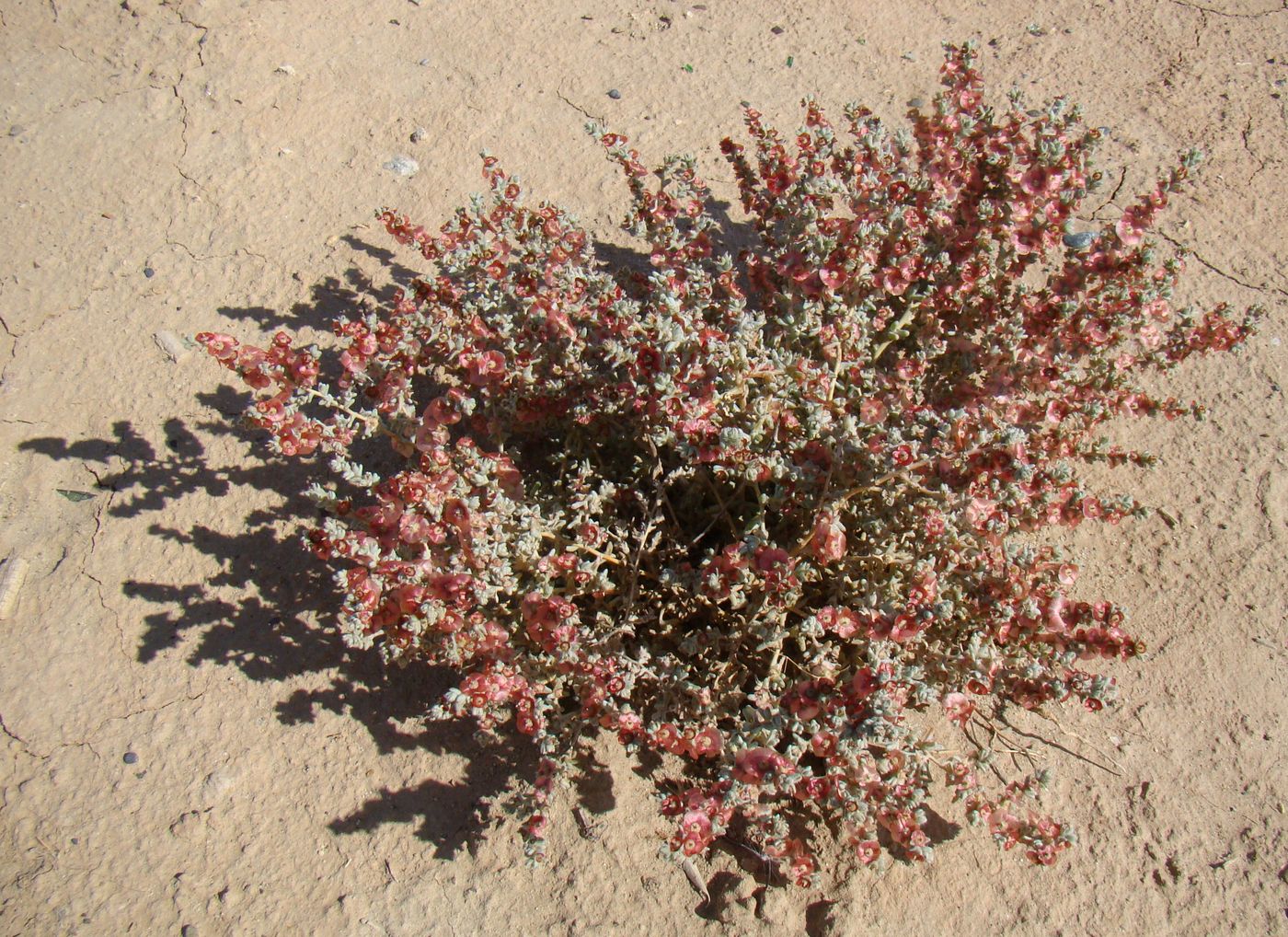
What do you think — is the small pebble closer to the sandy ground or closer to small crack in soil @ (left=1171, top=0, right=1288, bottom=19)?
the sandy ground

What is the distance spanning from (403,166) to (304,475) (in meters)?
1.60

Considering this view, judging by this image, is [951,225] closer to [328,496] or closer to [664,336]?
[664,336]

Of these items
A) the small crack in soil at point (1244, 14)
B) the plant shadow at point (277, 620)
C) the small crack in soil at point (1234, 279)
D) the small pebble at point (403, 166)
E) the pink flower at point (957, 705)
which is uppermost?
the small crack in soil at point (1244, 14)

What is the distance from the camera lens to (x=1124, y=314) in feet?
8.45

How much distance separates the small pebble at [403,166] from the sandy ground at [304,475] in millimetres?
57

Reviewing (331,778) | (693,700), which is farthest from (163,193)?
(693,700)

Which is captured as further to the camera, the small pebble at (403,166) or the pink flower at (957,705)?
the small pebble at (403,166)

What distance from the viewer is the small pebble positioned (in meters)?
4.07

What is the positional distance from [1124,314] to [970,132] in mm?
743

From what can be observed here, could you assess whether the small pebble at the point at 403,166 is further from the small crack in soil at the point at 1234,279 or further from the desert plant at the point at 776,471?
the small crack in soil at the point at 1234,279

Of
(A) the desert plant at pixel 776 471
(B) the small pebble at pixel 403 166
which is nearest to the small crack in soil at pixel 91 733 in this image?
(A) the desert plant at pixel 776 471

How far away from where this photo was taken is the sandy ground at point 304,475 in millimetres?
2545

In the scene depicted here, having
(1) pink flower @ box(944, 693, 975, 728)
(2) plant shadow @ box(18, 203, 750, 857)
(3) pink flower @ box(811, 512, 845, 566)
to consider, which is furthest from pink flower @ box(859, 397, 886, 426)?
(2) plant shadow @ box(18, 203, 750, 857)

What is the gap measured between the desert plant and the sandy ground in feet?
0.91
